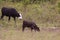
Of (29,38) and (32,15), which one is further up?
(29,38)

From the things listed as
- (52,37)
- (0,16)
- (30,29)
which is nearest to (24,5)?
(0,16)

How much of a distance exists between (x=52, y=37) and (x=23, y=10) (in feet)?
32.6

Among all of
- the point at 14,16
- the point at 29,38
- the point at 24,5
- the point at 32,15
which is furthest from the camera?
the point at 24,5

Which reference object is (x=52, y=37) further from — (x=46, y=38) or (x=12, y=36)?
(x=12, y=36)

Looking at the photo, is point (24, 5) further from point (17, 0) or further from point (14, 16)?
point (14, 16)

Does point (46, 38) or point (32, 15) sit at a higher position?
point (46, 38)

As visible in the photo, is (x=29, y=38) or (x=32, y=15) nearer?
(x=29, y=38)

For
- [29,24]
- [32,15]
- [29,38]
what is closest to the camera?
[29,38]

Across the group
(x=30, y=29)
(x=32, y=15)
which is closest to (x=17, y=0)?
(x=32, y=15)

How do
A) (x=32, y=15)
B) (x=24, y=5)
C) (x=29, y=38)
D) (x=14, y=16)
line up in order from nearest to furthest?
1. (x=29, y=38)
2. (x=14, y=16)
3. (x=32, y=15)
4. (x=24, y=5)

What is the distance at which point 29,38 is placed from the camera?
13.9m

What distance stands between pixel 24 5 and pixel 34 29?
8054mm

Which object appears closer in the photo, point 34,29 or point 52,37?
point 52,37

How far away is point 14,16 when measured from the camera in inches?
797
